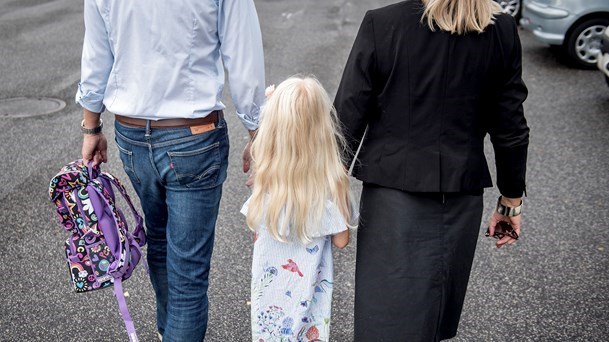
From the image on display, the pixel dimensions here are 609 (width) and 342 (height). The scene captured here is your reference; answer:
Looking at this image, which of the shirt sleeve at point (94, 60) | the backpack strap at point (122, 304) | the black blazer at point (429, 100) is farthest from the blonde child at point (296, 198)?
the shirt sleeve at point (94, 60)

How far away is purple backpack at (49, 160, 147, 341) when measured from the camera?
2.63 m

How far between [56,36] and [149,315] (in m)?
7.50

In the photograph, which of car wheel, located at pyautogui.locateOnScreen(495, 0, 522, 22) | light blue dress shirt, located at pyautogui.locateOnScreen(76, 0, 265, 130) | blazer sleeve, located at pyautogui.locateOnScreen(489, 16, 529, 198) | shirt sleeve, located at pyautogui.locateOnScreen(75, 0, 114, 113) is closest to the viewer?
blazer sleeve, located at pyautogui.locateOnScreen(489, 16, 529, 198)

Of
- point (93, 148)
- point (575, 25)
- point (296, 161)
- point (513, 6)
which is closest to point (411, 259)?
point (296, 161)

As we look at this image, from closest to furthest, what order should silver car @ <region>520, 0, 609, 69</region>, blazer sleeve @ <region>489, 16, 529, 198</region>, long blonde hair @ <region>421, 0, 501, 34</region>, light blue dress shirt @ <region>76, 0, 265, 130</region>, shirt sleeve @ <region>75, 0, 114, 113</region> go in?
long blonde hair @ <region>421, 0, 501, 34</region>, blazer sleeve @ <region>489, 16, 529, 198</region>, light blue dress shirt @ <region>76, 0, 265, 130</region>, shirt sleeve @ <region>75, 0, 114, 113</region>, silver car @ <region>520, 0, 609, 69</region>

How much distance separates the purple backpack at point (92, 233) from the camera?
104 inches

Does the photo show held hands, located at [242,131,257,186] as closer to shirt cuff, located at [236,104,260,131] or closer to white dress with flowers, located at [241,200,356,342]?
shirt cuff, located at [236,104,260,131]

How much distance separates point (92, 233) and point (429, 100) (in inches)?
52.6

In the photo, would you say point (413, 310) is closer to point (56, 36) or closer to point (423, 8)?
point (423, 8)

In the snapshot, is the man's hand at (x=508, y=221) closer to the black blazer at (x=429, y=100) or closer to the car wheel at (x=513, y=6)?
the black blazer at (x=429, y=100)

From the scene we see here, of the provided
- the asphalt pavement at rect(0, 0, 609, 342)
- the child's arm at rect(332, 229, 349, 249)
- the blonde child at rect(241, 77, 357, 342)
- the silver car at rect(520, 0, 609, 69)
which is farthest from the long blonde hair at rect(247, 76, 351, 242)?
the silver car at rect(520, 0, 609, 69)

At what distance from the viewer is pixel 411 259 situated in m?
2.41

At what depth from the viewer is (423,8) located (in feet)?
7.19

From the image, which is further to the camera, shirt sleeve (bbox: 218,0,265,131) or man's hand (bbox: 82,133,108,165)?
man's hand (bbox: 82,133,108,165)
